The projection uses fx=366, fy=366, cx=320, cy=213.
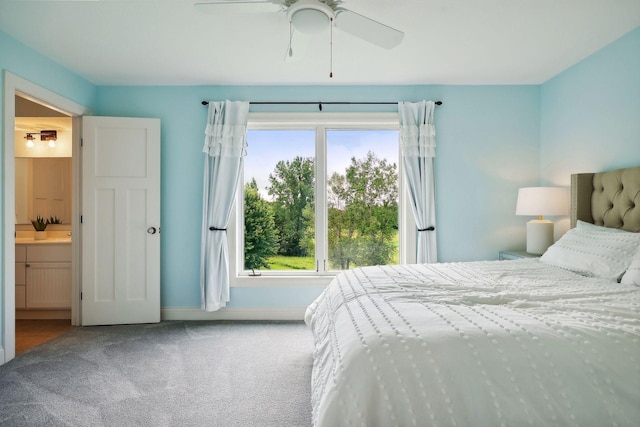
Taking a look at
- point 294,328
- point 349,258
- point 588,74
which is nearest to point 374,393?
point 294,328

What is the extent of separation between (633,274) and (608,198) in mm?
1108

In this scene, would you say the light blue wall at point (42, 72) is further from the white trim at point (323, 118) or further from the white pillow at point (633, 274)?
the white pillow at point (633, 274)

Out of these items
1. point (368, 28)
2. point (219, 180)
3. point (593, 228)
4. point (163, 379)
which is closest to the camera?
point (368, 28)

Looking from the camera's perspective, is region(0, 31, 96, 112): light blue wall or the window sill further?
the window sill

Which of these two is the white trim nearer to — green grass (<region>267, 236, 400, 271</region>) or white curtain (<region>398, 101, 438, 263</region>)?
white curtain (<region>398, 101, 438, 263</region>)

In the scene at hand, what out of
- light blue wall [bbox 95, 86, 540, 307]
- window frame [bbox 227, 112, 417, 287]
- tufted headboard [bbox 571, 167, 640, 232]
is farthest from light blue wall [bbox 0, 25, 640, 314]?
tufted headboard [bbox 571, 167, 640, 232]

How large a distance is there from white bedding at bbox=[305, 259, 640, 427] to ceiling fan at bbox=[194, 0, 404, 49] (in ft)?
5.20

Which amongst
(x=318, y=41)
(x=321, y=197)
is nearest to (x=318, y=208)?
(x=321, y=197)

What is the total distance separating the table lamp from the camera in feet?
10.6

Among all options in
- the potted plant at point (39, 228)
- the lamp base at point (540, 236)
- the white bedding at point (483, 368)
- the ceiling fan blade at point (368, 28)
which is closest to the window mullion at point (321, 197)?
the ceiling fan blade at point (368, 28)

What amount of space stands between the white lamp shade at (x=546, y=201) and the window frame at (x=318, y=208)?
108 centimetres

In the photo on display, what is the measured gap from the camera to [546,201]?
3.22 m

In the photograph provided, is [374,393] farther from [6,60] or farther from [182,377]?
[6,60]

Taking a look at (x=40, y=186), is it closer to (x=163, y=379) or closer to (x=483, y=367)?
(x=163, y=379)
